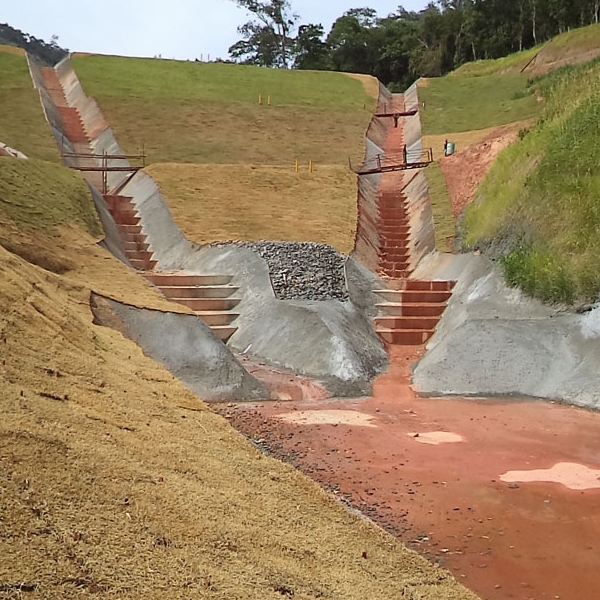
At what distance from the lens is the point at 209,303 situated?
12.5 metres

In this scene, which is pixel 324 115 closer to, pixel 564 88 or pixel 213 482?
pixel 564 88

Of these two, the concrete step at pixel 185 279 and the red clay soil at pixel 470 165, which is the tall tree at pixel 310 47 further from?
the concrete step at pixel 185 279

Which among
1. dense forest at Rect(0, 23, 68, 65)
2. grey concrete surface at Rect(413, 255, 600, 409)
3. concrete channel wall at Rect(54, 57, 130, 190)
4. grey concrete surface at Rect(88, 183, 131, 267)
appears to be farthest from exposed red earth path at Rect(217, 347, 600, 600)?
dense forest at Rect(0, 23, 68, 65)

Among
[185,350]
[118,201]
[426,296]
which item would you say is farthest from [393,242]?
[185,350]

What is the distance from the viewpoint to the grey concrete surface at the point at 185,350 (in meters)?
9.48

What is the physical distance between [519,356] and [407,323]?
2988 mm

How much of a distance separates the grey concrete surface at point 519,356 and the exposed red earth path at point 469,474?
46cm

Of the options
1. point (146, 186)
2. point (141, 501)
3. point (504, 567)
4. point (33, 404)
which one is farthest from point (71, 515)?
point (146, 186)

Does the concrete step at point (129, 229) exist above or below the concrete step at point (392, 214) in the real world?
above

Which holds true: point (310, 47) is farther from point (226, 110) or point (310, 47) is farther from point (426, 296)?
point (426, 296)

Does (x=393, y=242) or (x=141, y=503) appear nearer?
(x=141, y=503)

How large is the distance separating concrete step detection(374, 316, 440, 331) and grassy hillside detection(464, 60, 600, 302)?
5.54 ft

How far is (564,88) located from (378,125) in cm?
894

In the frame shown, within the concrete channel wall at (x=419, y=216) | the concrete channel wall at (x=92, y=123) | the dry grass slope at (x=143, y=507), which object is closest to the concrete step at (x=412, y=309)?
the concrete channel wall at (x=419, y=216)
